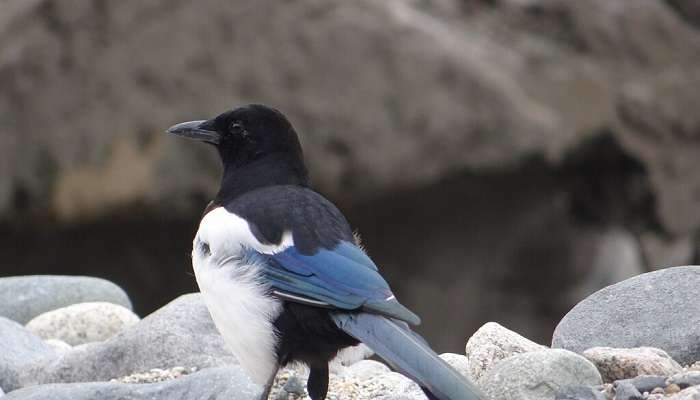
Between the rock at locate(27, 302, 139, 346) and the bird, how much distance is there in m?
1.06

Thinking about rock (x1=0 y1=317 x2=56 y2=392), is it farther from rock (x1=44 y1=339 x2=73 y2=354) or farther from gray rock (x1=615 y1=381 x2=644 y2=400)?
gray rock (x1=615 y1=381 x2=644 y2=400)

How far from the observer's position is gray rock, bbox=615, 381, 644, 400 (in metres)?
3.36

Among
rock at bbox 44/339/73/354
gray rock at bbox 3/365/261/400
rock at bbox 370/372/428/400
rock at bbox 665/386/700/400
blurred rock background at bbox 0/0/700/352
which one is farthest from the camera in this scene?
blurred rock background at bbox 0/0/700/352

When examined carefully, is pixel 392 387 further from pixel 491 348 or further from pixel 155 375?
pixel 155 375

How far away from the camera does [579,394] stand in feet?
11.1

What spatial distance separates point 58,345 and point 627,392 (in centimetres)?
198

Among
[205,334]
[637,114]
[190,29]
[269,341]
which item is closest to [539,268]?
[637,114]

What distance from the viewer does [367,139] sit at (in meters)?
6.76

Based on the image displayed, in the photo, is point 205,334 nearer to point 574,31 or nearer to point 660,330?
point 660,330

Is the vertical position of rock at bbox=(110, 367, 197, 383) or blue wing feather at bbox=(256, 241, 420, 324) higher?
blue wing feather at bbox=(256, 241, 420, 324)

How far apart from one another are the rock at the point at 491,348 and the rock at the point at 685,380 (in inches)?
17.6

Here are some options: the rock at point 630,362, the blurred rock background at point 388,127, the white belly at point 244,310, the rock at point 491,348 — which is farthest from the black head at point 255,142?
the blurred rock background at point 388,127

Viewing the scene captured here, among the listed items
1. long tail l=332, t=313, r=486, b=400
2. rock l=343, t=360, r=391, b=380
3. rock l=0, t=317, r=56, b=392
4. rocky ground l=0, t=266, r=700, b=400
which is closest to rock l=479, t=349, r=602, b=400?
rocky ground l=0, t=266, r=700, b=400

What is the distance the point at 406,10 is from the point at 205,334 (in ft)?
9.12
